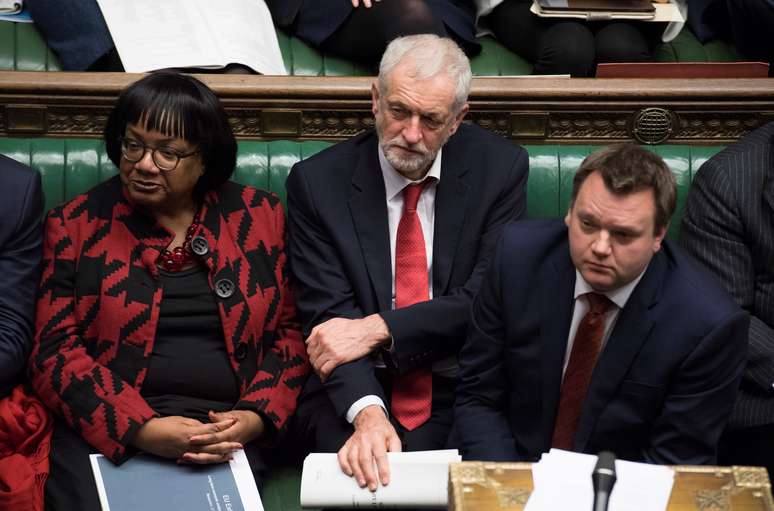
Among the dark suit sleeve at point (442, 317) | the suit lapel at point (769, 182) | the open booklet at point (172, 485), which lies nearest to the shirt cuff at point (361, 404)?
the dark suit sleeve at point (442, 317)

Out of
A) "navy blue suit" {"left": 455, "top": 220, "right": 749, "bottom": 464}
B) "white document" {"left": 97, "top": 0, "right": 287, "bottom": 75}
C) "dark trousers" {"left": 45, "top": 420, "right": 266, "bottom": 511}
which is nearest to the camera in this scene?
"navy blue suit" {"left": 455, "top": 220, "right": 749, "bottom": 464}

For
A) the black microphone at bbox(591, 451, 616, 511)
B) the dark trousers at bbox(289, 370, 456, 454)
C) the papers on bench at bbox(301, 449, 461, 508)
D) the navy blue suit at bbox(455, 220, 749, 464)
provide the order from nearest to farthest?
the black microphone at bbox(591, 451, 616, 511) < the papers on bench at bbox(301, 449, 461, 508) < the navy blue suit at bbox(455, 220, 749, 464) < the dark trousers at bbox(289, 370, 456, 454)

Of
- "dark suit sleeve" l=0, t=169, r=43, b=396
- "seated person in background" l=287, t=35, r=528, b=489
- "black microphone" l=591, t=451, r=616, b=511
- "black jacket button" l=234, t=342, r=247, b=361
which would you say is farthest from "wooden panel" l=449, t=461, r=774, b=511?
"dark suit sleeve" l=0, t=169, r=43, b=396

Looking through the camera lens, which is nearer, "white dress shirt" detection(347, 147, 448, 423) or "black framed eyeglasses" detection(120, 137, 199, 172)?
"black framed eyeglasses" detection(120, 137, 199, 172)

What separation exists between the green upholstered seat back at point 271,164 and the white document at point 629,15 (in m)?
0.43

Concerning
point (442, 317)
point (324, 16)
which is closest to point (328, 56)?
point (324, 16)

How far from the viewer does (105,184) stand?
2656 mm

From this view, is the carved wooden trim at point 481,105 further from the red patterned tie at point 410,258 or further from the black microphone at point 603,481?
the black microphone at point 603,481

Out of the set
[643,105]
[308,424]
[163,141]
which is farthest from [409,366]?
[643,105]

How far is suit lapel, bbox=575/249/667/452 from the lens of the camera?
229cm

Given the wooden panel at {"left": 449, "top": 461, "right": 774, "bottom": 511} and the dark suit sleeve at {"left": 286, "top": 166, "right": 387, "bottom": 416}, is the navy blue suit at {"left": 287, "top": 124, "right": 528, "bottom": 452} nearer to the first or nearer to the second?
the dark suit sleeve at {"left": 286, "top": 166, "right": 387, "bottom": 416}

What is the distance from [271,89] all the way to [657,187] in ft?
3.74

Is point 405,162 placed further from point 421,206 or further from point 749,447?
point 749,447

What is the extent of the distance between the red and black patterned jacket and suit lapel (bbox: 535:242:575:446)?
57 cm
